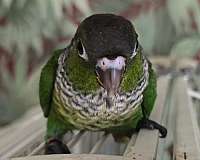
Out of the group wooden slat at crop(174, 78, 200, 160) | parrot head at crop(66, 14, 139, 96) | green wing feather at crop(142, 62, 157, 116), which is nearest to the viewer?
wooden slat at crop(174, 78, 200, 160)

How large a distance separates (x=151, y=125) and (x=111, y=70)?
15 cm

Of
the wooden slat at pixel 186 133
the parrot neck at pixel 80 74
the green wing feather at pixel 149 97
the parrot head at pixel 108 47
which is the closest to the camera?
the wooden slat at pixel 186 133

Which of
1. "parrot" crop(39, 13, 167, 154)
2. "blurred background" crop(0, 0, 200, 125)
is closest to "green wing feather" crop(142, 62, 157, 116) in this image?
"parrot" crop(39, 13, 167, 154)

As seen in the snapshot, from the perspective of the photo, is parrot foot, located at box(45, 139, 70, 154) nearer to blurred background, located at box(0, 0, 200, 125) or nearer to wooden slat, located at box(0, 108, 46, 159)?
wooden slat, located at box(0, 108, 46, 159)

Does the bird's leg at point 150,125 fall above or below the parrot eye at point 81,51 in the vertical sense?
below

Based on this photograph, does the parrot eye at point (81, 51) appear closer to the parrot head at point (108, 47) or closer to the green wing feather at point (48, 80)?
the parrot head at point (108, 47)

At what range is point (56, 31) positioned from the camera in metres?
1.86

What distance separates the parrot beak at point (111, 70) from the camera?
0.63m

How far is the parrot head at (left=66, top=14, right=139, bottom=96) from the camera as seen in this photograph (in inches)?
24.8

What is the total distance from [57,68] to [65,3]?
0.95m

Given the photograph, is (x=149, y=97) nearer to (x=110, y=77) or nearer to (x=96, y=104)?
(x=96, y=104)

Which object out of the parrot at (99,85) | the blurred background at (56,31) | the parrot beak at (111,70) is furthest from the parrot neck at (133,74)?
the blurred background at (56,31)

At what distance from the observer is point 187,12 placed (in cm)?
183

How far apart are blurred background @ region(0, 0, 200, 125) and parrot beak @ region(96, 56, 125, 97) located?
Answer: 1.16 meters
